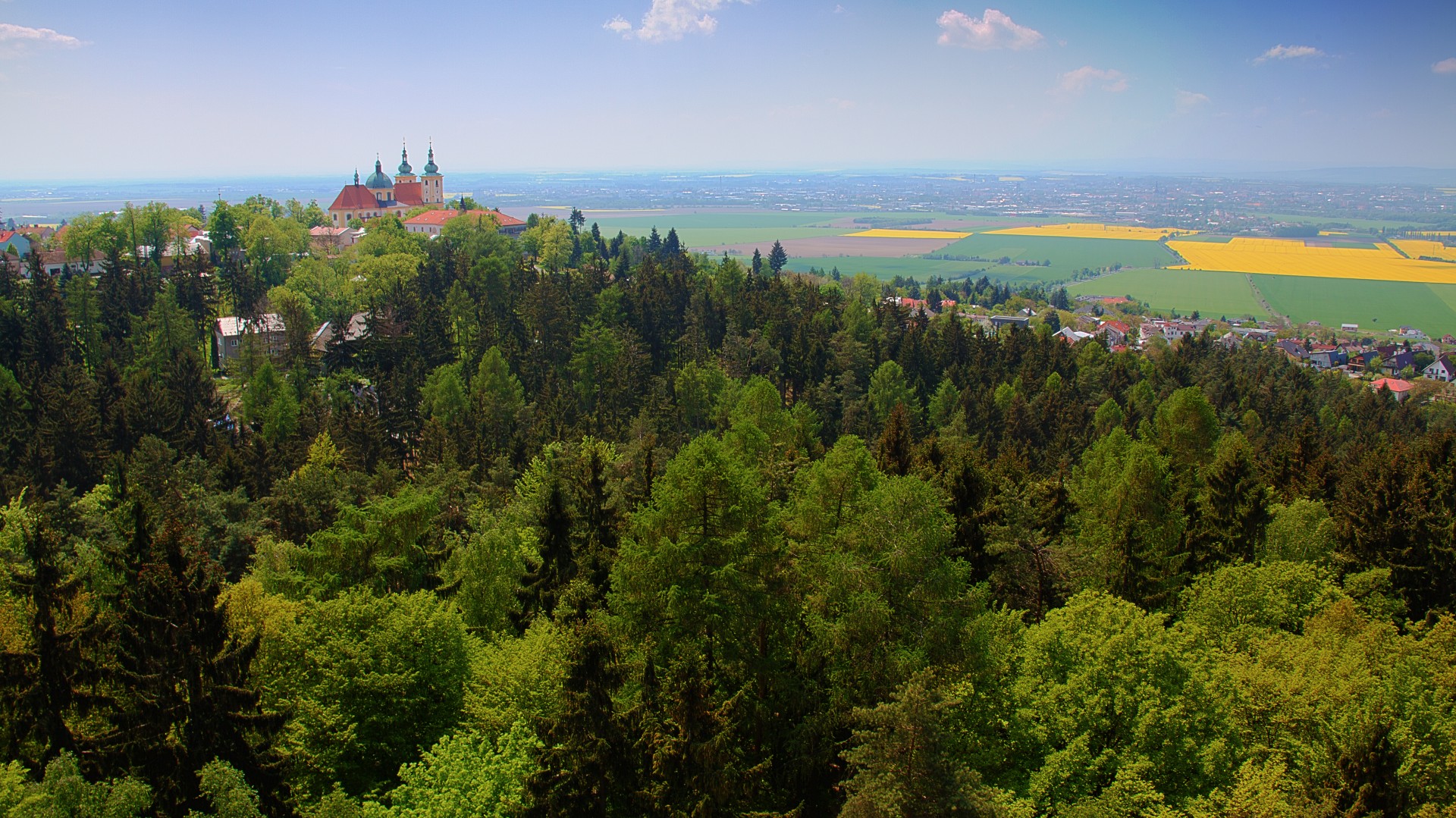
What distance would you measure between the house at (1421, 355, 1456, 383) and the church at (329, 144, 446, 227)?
475 ft

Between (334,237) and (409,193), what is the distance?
1285 inches

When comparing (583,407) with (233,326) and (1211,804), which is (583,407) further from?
(1211,804)

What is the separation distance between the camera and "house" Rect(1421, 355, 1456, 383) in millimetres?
125875

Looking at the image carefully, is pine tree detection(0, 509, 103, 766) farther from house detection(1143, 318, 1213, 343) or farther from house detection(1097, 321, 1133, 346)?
house detection(1143, 318, 1213, 343)

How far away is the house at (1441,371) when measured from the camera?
4956 inches

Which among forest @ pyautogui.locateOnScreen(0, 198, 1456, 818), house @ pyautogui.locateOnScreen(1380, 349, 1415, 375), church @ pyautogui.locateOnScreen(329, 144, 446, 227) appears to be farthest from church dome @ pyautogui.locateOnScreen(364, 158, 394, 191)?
house @ pyautogui.locateOnScreen(1380, 349, 1415, 375)

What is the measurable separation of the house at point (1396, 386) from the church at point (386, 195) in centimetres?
12818

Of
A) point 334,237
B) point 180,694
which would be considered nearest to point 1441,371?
point 334,237

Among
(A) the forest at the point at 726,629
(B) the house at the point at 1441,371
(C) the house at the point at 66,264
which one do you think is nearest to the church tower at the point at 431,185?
(C) the house at the point at 66,264

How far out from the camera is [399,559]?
86.5ft

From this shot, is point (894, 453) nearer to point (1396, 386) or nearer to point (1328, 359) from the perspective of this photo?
point (1396, 386)

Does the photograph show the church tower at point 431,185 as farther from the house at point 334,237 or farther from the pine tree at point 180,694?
the pine tree at point 180,694

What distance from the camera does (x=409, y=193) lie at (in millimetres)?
144875

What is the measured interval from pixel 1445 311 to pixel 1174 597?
682 ft
